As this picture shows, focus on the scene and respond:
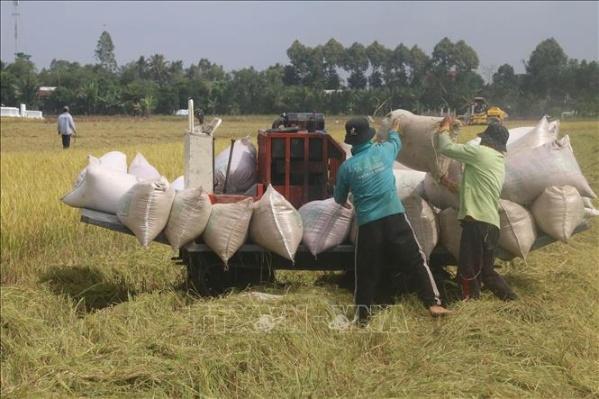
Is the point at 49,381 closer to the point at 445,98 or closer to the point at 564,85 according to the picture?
the point at 445,98

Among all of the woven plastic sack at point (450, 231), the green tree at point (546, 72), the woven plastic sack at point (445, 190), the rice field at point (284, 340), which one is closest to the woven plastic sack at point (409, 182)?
the woven plastic sack at point (445, 190)

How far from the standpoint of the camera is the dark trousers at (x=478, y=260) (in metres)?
4.53

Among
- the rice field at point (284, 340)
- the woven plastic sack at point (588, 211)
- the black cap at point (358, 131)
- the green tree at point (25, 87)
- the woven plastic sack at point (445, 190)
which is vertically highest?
the green tree at point (25, 87)

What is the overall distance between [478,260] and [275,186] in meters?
1.87

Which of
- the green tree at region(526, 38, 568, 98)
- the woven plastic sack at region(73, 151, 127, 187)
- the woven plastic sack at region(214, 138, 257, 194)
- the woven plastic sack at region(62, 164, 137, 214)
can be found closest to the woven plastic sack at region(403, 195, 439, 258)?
the woven plastic sack at region(214, 138, 257, 194)

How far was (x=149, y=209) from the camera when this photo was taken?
4.65 meters

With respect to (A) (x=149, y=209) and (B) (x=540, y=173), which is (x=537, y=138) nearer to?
(B) (x=540, y=173)

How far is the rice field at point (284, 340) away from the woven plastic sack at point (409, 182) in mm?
828

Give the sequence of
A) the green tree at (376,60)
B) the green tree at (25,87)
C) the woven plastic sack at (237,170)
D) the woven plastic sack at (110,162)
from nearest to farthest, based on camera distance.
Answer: the woven plastic sack at (110,162) → the woven plastic sack at (237,170) → the green tree at (376,60) → the green tree at (25,87)

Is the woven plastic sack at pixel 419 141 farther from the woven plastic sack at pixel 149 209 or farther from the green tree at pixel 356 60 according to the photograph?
the green tree at pixel 356 60

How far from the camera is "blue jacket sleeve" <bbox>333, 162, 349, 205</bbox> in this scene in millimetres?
4500

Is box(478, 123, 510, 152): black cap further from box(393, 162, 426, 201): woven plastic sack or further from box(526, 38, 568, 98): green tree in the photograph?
box(526, 38, 568, 98): green tree

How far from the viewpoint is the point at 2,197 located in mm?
7844

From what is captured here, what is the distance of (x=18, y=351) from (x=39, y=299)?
0.93 metres
